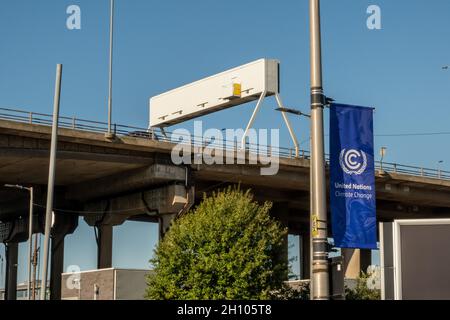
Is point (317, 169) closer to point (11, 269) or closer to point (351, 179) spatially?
point (351, 179)

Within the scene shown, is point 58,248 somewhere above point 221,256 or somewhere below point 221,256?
above

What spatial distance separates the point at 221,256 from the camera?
145ft

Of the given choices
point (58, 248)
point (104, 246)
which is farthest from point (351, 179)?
point (58, 248)

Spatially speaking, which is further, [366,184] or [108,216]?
[108,216]

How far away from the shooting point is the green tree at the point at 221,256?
43.9 m

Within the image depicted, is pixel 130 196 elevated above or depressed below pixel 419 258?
above

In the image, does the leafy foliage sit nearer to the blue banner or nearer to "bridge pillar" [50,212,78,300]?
"bridge pillar" [50,212,78,300]

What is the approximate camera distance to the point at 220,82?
6544 cm

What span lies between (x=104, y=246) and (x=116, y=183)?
952cm

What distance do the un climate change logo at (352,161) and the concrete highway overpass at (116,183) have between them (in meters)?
33.6

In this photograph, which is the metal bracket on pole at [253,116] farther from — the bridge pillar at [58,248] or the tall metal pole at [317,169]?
the tall metal pole at [317,169]
